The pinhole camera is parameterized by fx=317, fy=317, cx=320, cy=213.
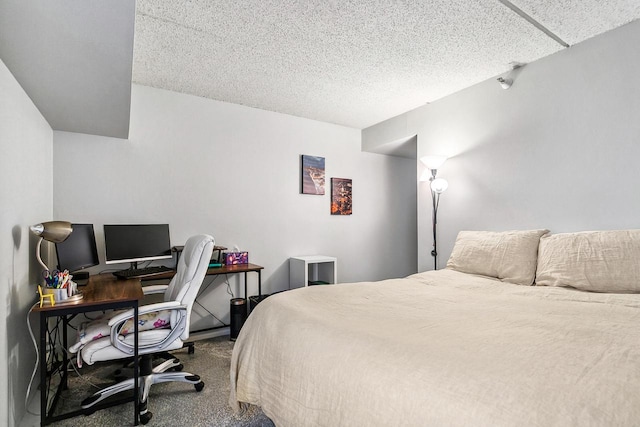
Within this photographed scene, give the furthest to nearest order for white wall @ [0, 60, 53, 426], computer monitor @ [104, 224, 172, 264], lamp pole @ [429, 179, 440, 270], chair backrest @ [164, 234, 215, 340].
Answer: lamp pole @ [429, 179, 440, 270] → computer monitor @ [104, 224, 172, 264] → chair backrest @ [164, 234, 215, 340] → white wall @ [0, 60, 53, 426]

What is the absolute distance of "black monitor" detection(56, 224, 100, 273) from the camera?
225cm

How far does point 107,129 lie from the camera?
2799 millimetres

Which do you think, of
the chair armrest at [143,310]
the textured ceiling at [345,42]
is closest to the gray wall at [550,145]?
the textured ceiling at [345,42]

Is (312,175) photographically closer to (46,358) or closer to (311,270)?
(311,270)

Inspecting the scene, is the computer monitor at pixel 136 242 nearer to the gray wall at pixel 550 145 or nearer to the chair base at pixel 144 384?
the chair base at pixel 144 384

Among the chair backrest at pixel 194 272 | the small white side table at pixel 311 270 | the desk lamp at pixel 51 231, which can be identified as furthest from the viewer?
the small white side table at pixel 311 270

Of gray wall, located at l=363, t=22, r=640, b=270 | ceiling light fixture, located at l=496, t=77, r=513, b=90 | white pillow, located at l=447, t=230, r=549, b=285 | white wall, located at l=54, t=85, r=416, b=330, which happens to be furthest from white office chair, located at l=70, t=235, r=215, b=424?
ceiling light fixture, located at l=496, t=77, r=513, b=90

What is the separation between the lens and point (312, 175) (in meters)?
4.26

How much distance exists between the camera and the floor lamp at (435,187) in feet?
11.2

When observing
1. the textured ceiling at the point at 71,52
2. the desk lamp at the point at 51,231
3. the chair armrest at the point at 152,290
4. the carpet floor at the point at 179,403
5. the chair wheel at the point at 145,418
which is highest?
the textured ceiling at the point at 71,52

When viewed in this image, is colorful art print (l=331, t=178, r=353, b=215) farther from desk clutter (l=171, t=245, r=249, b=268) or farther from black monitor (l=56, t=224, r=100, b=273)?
black monitor (l=56, t=224, r=100, b=273)

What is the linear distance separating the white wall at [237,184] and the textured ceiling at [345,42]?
45 centimetres

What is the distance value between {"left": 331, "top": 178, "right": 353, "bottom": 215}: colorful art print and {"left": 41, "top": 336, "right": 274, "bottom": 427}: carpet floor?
8.09 ft

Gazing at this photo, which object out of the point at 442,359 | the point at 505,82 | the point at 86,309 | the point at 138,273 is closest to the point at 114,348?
the point at 86,309
